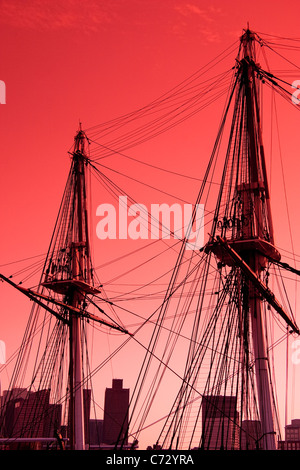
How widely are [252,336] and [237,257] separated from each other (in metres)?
3.73

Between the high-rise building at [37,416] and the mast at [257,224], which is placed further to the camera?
the high-rise building at [37,416]

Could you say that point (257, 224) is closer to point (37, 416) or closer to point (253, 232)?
point (253, 232)

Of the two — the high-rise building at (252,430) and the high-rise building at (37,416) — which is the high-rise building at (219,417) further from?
the high-rise building at (37,416)

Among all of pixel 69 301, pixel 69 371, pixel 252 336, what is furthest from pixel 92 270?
pixel 252 336

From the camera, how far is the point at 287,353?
38.0 metres

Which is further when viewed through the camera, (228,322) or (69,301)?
(69,301)

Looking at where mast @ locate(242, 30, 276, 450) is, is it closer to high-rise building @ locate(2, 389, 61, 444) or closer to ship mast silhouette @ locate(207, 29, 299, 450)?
ship mast silhouette @ locate(207, 29, 299, 450)

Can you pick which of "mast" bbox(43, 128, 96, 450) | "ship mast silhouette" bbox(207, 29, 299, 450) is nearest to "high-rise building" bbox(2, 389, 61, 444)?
"mast" bbox(43, 128, 96, 450)

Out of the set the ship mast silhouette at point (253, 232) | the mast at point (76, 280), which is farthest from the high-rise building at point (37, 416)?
the ship mast silhouette at point (253, 232)

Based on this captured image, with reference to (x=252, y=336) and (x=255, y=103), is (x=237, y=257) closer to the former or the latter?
(x=252, y=336)

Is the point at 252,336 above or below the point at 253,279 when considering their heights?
below

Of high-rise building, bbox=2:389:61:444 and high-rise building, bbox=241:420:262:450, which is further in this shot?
high-rise building, bbox=2:389:61:444

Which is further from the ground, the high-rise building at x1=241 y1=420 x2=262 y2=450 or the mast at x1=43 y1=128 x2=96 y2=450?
the mast at x1=43 y1=128 x2=96 y2=450
